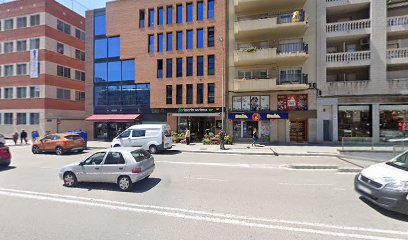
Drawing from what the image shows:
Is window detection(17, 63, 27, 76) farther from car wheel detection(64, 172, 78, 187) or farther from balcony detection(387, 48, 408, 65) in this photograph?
balcony detection(387, 48, 408, 65)

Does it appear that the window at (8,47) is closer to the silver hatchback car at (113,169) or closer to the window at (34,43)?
the window at (34,43)

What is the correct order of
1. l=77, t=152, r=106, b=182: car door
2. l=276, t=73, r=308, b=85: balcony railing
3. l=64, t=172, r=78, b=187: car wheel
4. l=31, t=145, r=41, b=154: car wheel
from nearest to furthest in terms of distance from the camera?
l=77, t=152, r=106, b=182: car door → l=64, t=172, r=78, b=187: car wheel → l=31, t=145, r=41, b=154: car wheel → l=276, t=73, r=308, b=85: balcony railing

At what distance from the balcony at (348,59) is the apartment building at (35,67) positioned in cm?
3302

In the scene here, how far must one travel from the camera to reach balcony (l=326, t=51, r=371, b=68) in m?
19.2

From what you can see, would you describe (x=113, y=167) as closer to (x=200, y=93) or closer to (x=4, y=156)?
(x=4, y=156)

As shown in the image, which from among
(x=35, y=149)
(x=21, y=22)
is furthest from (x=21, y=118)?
(x=35, y=149)

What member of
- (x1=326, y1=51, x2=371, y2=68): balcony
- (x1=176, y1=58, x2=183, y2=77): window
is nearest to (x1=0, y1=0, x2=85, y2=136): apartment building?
(x1=176, y1=58, x2=183, y2=77): window

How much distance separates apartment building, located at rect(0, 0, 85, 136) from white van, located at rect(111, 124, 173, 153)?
712 inches

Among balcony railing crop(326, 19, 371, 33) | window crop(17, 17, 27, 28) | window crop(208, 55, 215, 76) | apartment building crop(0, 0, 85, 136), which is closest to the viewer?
balcony railing crop(326, 19, 371, 33)

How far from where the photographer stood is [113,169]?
698cm

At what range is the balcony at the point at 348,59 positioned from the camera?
754 inches

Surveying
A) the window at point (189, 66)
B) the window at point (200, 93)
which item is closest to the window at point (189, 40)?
the window at point (189, 66)

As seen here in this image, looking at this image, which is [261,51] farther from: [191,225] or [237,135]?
[191,225]

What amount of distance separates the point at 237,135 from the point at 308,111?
7286 mm
